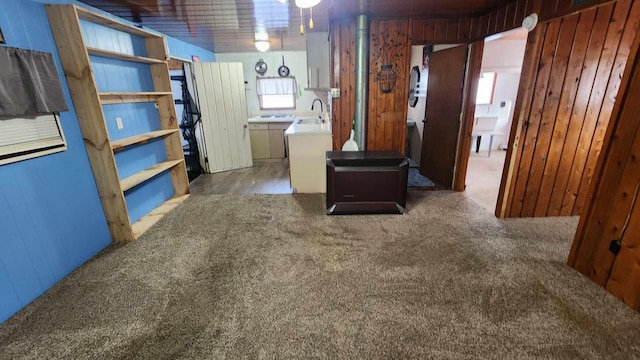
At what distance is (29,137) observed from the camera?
1913 mm

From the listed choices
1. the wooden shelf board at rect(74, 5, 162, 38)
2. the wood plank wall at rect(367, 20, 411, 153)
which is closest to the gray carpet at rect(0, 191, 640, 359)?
the wood plank wall at rect(367, 20, 411, 153)

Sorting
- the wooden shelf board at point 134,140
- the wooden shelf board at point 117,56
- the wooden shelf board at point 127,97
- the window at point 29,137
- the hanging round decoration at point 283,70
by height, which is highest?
the hanging round decoration at point 283,70

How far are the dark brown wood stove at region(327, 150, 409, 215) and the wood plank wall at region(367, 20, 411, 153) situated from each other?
660mm

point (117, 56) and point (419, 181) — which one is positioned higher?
point (117, 56)

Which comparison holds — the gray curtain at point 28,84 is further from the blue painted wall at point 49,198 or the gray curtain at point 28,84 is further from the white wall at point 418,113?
the white wall at point 418,113

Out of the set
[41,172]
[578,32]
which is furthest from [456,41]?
[41,172]

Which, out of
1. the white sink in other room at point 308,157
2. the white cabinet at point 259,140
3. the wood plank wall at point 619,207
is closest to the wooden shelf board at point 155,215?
the white sink in other room at point 308,157

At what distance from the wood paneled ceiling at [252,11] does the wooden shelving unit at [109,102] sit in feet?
0.91

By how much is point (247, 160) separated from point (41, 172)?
3388 mm

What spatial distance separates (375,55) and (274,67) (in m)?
3.51

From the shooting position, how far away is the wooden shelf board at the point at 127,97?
8.45 ft

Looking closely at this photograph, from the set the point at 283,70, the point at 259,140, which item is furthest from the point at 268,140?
the point at 283,70

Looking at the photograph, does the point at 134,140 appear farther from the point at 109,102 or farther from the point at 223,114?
the point at 223,114

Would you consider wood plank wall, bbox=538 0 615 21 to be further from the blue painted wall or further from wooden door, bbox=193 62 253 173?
wooden door, bbox=193 62 253 173
